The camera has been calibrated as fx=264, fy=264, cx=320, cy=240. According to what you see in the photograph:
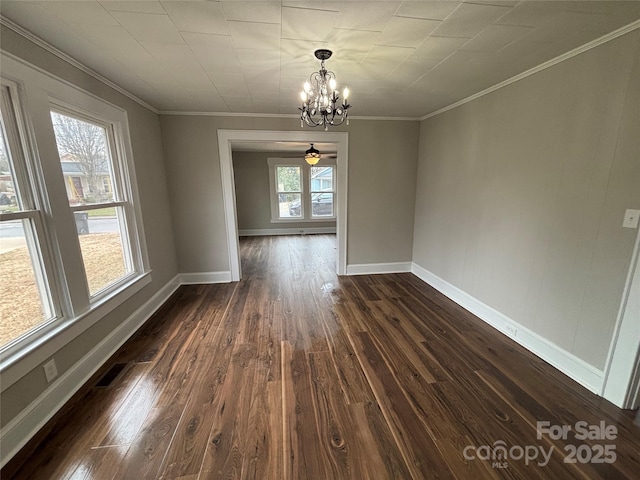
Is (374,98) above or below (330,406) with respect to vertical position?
above

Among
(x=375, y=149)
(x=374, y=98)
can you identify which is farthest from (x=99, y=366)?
(x=375, y=149)

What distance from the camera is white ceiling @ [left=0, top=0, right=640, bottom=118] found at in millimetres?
1417

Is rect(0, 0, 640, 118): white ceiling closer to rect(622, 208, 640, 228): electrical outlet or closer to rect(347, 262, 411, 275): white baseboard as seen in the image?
rect(622, 208, 640, 228): electrical outlet

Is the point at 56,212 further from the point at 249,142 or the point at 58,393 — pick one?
the point at 249,142

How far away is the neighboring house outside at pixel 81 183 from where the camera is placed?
78.1 inches

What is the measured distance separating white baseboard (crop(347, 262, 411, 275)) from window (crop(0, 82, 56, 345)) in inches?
136

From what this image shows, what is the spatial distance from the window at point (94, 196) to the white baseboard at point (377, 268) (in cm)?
298

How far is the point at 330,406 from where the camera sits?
1746mm

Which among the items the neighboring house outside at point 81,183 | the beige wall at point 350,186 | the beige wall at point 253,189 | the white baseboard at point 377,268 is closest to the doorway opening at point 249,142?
the beige wall at point 350,186

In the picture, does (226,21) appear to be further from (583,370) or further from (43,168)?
(583,370)

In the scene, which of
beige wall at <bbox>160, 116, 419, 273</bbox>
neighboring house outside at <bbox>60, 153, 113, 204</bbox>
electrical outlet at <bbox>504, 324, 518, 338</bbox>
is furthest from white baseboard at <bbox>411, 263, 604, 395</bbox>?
neighboring house outside at <bbox>60, 153, 113, 204</bbox>

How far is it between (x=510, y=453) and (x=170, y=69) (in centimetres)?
350

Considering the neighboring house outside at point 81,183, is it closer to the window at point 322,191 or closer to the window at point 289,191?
the window at point 289,191

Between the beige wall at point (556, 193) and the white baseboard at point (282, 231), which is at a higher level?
the beige wall at point (556, 193)
